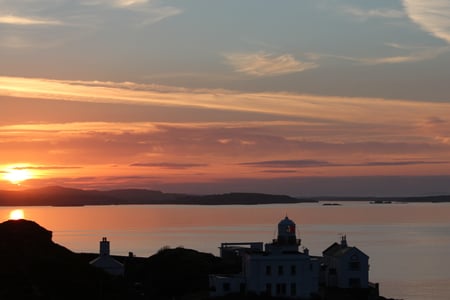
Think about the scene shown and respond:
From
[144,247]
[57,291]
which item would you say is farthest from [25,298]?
[144,247]

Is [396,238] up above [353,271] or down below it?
above

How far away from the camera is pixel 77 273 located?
60750 millimetres

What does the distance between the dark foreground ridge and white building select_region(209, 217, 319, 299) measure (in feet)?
4.22

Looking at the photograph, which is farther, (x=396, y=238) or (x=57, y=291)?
(x=396, y=238)

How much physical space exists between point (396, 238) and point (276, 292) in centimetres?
13136

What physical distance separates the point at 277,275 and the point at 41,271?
1802cm

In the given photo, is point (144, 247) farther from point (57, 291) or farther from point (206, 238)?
point (57, 291)

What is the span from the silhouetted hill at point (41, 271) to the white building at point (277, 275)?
8.70 meters

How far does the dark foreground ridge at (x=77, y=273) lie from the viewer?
57156 millimetres

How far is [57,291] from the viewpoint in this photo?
186 feet

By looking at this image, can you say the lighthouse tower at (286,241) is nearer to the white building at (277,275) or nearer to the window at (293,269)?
the white building at (277,275)

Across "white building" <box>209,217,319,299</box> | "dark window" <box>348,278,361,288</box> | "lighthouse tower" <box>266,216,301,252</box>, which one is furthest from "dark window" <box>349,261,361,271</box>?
"lighthouse tower" <box>266,216,301,252</box>

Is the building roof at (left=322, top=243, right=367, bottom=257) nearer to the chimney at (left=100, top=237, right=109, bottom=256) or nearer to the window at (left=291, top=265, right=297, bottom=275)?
the window at (left=291, top=265, right=297, bottom=275)

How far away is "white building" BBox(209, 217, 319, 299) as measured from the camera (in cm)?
6494
